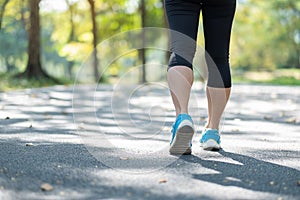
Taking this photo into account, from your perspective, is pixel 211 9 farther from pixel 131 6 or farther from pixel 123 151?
pixel 131 6

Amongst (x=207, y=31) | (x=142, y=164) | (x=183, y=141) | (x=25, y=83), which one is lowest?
(x=25, y=83)

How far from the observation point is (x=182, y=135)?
2934 millimetres

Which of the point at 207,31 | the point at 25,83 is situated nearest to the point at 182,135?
the point at 207,31

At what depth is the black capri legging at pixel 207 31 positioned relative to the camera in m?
3.16

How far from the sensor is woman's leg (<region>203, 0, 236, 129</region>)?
323 cm

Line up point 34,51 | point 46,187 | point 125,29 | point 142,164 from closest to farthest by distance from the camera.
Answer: point 46,187, point 142,164, point 34,51, point 125,29

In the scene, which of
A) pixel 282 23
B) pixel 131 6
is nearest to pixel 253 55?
pixel 282 23

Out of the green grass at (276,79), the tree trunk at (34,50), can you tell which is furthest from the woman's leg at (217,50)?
the green grass at (276,79)

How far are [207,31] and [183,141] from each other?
2.46 feet

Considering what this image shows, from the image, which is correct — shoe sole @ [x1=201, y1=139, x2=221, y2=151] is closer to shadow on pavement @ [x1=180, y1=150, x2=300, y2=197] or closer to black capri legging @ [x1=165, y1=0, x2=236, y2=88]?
shadow on pavement @ [x1=180, y1=150, x2=300, y2=197]

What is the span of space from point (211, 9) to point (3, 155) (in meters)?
1.59

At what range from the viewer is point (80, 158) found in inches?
122

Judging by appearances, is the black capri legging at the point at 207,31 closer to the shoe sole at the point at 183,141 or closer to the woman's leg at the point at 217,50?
the woman's leg at the point at 217,50

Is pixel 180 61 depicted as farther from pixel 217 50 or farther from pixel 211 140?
pixel 211 140
